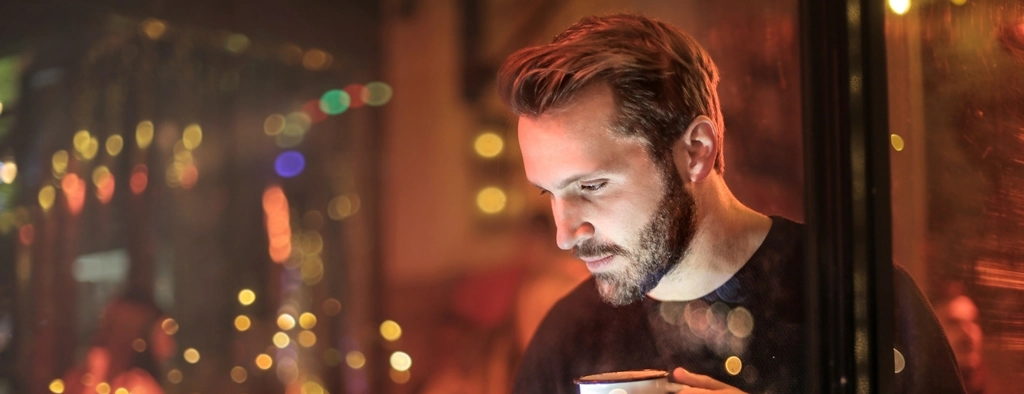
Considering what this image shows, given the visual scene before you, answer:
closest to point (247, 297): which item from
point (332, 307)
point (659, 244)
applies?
point (332, 307)

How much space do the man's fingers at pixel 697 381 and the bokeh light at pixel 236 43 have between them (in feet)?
2.72

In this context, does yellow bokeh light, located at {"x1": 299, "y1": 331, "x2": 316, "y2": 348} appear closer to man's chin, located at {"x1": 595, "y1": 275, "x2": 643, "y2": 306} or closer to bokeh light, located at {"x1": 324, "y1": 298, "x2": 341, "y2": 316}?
bokeh light, located at {"x1": 324, "y1": 298, "x2": 341, "y2": 316}

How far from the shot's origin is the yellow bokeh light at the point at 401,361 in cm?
126

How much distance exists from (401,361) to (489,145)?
0.33m

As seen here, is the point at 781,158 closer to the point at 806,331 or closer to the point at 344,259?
the point at 806,331

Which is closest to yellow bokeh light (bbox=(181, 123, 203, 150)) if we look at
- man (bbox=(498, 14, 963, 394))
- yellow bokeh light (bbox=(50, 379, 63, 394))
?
yellow bokeh light (bbox=(50, 379, 63, 394))

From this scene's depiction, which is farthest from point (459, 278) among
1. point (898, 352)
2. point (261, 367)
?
point (898, 352)

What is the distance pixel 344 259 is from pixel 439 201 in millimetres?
177

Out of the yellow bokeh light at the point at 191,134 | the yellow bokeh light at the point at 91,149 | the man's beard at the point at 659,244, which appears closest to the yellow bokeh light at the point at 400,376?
the man's beard at the point at 659,244

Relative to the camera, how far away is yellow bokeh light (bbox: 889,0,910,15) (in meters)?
1.11

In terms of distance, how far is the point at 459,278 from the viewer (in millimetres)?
1232

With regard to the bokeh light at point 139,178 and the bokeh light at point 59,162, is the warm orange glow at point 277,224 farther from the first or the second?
the bokeh light at point 59,162

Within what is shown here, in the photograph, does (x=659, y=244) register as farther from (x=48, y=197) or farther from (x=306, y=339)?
(x=48, y=197)

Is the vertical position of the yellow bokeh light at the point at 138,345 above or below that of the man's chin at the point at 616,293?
below
